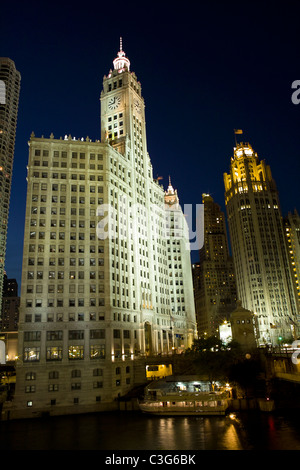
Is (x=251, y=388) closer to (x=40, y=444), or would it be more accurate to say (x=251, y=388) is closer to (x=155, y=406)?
(x=155, y=406)

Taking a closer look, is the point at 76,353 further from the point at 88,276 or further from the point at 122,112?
the point at 122,112

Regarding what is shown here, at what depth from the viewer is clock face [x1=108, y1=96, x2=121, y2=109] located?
12575cm

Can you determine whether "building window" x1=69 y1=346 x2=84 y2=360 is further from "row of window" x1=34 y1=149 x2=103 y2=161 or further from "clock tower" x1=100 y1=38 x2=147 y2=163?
"clock tower" x1=100 y1=38 x2=147 y2=163

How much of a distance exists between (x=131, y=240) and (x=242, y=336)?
43353 mm

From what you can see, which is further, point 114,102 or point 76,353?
point 114,102

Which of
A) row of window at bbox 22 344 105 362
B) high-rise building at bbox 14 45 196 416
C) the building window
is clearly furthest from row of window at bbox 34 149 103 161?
the building window

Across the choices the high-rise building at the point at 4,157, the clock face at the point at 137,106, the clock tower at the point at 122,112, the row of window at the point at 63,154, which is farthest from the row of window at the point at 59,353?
the high-rise building at the point at 4,157

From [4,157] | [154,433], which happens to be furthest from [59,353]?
[4,157]

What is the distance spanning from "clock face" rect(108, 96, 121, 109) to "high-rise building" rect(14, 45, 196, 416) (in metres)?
1.68

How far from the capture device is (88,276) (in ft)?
290

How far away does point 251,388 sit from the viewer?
74562 millimetres

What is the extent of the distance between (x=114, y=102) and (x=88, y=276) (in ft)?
232
